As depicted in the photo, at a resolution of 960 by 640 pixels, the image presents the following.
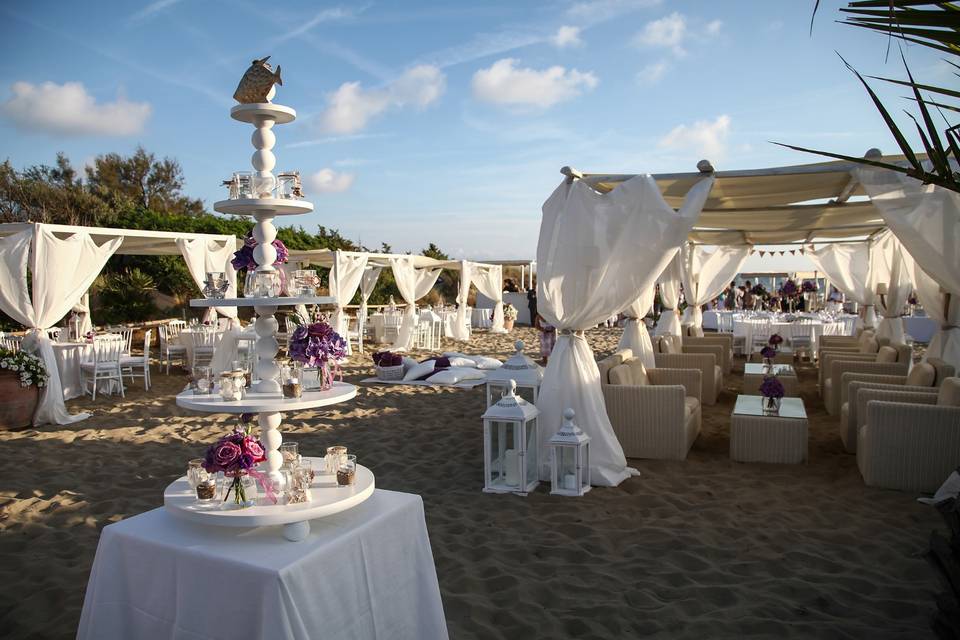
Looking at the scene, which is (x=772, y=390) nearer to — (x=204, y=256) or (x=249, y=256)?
(x=249, y=256)

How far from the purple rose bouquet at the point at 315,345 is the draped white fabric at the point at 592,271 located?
9.82 ft

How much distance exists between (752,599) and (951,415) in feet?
8.30

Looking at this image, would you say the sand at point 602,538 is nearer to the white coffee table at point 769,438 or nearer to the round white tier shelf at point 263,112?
the white coffee table at point 769,438

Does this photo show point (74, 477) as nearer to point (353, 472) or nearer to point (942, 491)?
point (353, 472)

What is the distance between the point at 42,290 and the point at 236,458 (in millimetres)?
7258

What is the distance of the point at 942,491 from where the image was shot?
4359mm

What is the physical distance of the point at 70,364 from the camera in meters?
9.42

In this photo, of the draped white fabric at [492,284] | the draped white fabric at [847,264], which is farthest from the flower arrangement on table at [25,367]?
the draped white fabric at [847,264]

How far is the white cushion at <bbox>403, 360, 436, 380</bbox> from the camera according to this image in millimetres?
10219

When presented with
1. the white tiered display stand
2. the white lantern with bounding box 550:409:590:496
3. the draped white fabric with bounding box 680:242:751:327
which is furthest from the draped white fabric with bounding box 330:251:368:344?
the white tiered display stand

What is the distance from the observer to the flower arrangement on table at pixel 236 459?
2338 mm

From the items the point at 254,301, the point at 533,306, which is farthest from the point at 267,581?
the point at 533,306

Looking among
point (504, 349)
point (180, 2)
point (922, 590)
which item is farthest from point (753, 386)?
point (180, 2)

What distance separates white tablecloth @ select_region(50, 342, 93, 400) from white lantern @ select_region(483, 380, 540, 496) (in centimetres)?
714
